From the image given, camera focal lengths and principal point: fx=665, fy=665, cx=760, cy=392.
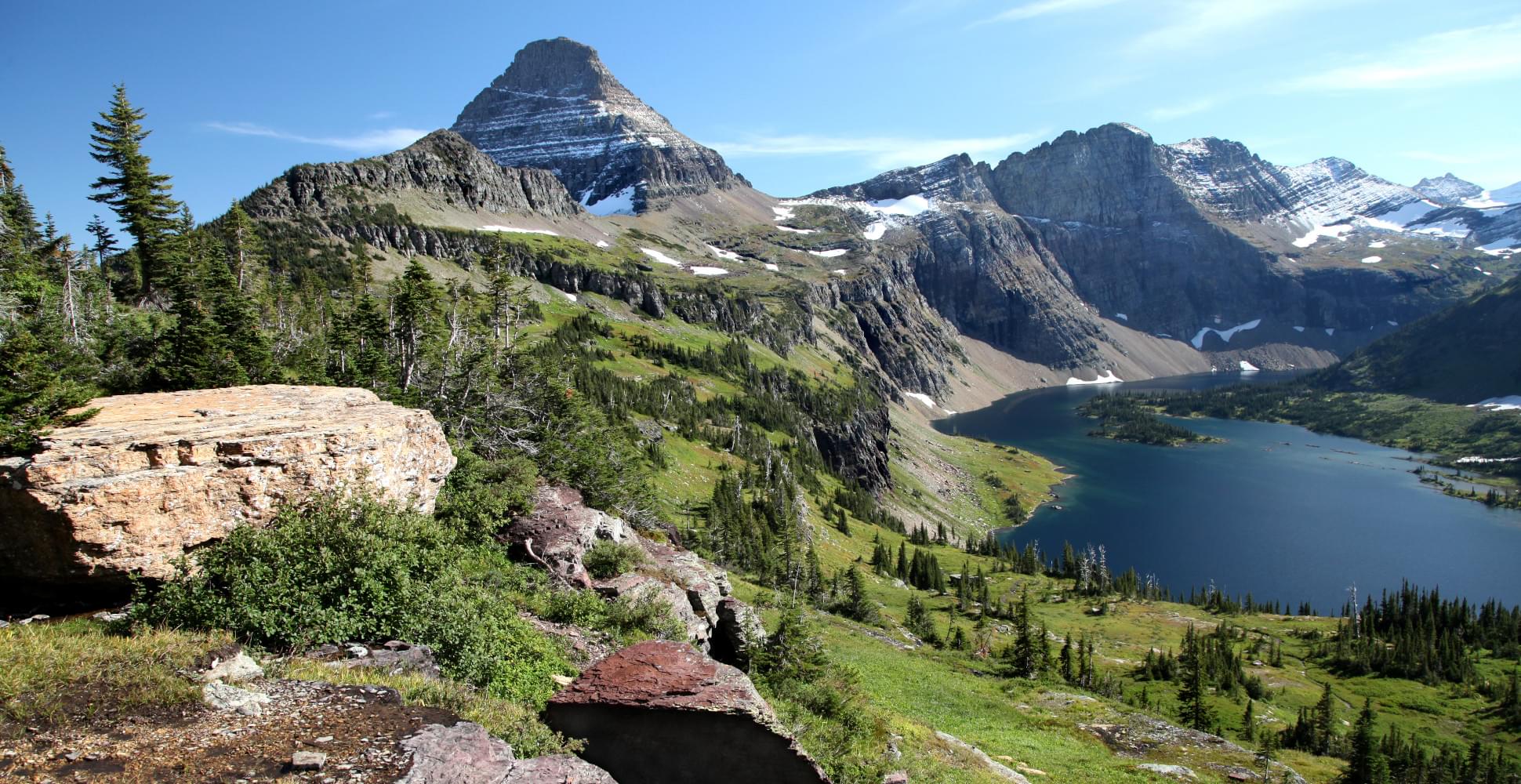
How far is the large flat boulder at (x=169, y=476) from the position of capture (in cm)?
1377

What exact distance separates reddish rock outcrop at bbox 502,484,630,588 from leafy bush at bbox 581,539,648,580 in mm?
356

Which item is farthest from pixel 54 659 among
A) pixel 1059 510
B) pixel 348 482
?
pixel 1059 510

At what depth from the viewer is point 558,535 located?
2677cm

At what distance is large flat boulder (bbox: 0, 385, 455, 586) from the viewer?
45.2 feet

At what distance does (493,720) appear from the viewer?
13.5 meters

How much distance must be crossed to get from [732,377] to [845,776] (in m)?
181

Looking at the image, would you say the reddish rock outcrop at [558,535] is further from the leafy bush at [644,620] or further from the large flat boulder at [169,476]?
the large flat boulder at [169,476]

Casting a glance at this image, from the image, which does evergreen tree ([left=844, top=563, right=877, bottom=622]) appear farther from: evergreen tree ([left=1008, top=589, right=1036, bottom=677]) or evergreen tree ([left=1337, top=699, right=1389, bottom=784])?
evergreen tree ([left=1337, top=699, right=1389, bottom=784])

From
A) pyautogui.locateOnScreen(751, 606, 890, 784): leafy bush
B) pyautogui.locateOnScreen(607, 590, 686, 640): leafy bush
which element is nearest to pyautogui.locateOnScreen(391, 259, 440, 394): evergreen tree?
pyautogui.locateOnScreen(607, 590, 686, 640): leafy bush

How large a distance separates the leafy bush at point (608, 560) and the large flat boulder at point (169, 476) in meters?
8.60

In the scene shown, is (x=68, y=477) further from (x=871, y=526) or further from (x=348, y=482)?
(x=871, y=526)

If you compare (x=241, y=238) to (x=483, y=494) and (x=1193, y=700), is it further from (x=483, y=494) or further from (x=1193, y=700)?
(x=1193, y=700)

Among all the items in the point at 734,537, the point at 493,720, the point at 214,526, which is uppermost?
the point at 214,526

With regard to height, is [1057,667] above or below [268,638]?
below
